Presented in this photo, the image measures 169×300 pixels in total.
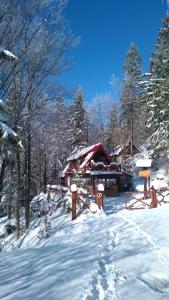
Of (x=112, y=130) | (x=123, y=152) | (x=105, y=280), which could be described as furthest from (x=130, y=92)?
(x=105, y=280)

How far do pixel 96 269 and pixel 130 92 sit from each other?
137ft

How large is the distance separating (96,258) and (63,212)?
40.4ft

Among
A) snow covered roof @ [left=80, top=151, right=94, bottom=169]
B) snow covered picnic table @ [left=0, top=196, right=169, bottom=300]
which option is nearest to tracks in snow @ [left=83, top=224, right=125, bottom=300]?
snow covered picnic table @ [left=0, top=196, right=169, bottom=300]

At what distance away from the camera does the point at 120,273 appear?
21.7 ft

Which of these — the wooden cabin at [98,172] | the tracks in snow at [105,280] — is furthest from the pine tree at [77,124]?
the tracks in snow at [105,280]

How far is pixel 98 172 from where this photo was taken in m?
30.3

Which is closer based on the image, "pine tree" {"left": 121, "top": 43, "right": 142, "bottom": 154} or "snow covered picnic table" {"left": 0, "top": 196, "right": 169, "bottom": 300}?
"snow covered picnic table" {"left": 0, "top": 196, "right": 169, "bottom": 300}

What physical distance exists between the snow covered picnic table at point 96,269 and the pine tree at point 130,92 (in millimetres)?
35621

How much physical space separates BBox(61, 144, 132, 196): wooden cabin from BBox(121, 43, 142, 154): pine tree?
1227 centimetres

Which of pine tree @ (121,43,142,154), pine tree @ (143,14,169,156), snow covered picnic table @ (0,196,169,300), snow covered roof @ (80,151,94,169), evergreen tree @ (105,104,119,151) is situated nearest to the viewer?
snow covered picnic table @ (0,196,169,300)

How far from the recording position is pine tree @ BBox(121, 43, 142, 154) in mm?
45938

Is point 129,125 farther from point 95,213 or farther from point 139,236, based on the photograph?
point 139,236

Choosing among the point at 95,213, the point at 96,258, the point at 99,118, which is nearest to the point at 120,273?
the point at 96,258

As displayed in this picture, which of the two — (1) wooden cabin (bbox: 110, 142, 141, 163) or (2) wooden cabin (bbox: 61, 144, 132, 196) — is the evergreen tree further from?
(2) wooden cabin (bbox: 61, 144, 132, 196)
